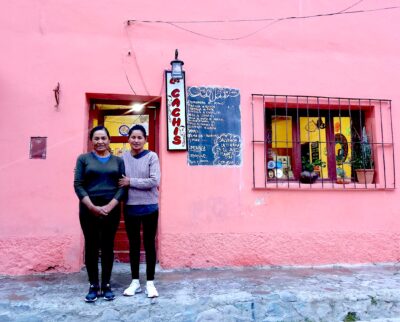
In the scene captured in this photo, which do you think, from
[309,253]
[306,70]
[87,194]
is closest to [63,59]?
[87,194]

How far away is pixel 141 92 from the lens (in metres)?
4.89

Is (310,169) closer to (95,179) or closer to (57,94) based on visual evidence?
(95,179)

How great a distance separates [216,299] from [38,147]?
2861mm

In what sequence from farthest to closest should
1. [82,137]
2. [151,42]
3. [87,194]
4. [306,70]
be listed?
[306,70]
[151,42]
[82,137]
[87,194]

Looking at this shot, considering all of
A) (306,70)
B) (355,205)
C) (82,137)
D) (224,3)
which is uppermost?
(224,3)

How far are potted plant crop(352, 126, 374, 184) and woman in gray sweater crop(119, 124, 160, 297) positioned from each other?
126 inches

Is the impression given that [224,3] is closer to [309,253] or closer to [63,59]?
[63,59]

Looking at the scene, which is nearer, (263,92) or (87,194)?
(87,194)

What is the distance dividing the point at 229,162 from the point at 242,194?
0.47 metres

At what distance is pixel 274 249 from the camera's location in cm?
495

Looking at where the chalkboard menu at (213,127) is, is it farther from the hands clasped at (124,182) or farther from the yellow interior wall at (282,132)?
the hands clasped at (124,182)

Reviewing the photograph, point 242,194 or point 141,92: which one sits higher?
point 141,92

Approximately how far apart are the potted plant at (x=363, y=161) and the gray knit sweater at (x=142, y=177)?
126 inches

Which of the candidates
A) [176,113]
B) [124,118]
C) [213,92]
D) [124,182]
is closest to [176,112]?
[176,113]
